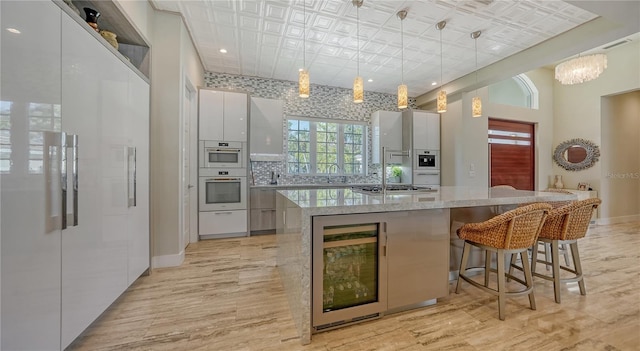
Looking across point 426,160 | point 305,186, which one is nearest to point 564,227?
point 426,160

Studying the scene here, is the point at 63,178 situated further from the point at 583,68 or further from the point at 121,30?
the point at 583,68

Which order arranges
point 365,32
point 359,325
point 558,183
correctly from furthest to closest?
point 558,183
point 365,32
point 359,325

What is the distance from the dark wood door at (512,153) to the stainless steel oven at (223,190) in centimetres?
528

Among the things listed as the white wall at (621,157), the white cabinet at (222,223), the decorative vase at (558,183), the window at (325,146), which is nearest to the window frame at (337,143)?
the window at (325,146)

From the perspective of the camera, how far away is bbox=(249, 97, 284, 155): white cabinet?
14.0 feet

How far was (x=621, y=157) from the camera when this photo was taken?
5.25 metres

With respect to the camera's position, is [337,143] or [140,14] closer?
[140,14]

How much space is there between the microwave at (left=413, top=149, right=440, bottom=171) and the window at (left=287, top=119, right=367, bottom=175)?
1.11 meters

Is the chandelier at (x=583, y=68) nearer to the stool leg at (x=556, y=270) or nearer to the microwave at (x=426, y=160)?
the microwave at (x=426, y=160)

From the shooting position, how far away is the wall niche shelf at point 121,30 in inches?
72.8

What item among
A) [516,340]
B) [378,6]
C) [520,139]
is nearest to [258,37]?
[378,6]

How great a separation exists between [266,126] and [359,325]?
3.48 metres

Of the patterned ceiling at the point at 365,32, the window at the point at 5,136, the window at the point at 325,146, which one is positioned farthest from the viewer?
the window at the point at 325,146

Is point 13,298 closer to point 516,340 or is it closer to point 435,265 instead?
point 435,265
